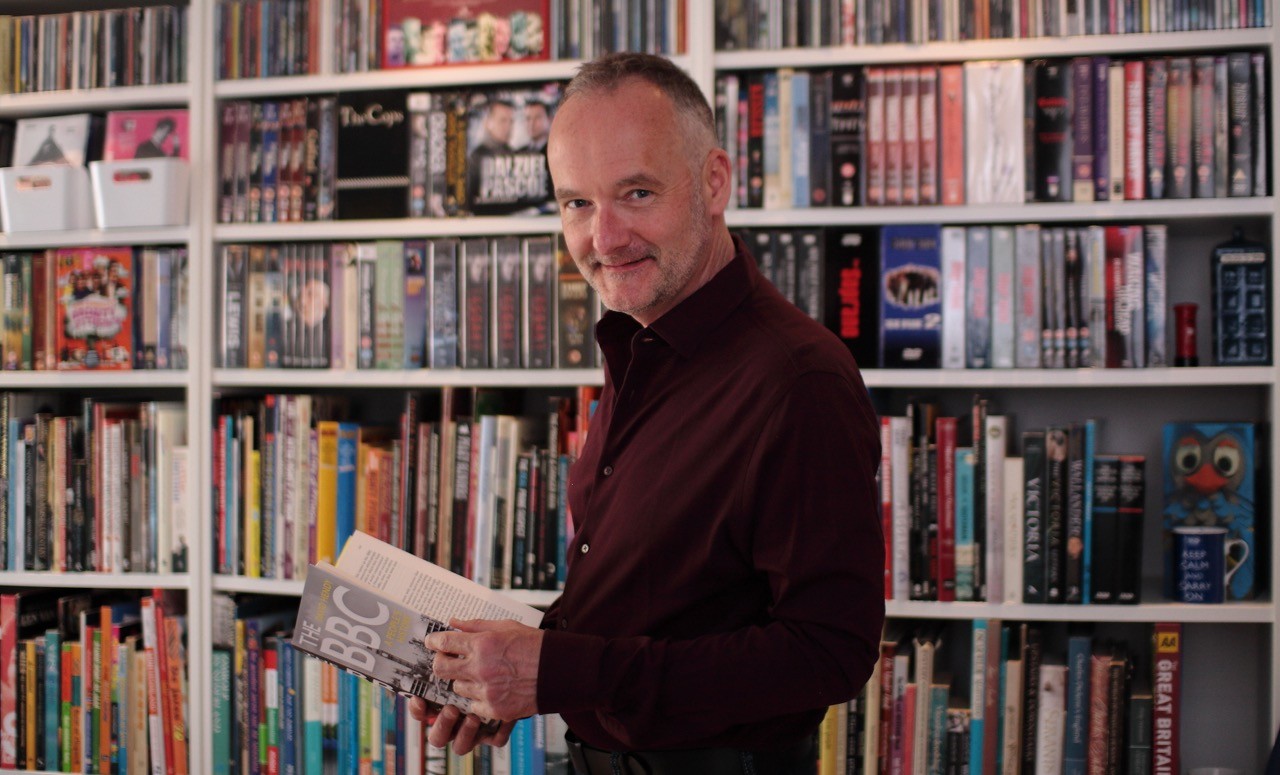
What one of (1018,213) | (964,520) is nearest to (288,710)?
(964,520)

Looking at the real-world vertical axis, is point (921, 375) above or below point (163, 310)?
below

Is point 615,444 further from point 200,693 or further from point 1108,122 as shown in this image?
point 200,693

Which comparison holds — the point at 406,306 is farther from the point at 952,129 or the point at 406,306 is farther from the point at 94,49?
the point at 952,129

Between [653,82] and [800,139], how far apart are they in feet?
3.03

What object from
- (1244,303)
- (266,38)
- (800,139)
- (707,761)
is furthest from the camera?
(266,38)

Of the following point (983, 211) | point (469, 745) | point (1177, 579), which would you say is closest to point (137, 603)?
point (469, 745)

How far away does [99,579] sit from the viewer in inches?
93.7

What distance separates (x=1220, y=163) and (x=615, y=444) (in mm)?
1331

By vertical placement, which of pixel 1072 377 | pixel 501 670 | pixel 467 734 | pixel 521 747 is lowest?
pixel 521 747

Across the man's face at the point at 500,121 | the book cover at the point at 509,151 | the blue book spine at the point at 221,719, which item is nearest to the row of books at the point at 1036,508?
the book cover at the point at 509,151

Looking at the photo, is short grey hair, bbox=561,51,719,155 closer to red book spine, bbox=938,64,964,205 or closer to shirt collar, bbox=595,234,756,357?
shirt collar, bbox=595,234,756,357

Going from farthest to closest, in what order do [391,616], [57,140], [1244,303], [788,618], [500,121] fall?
[57,140] < [500,121] < [1244,303] < [391,616] < [788,618]

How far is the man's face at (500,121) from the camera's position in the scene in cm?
223

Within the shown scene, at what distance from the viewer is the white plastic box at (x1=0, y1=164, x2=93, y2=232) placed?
2.39 metres
